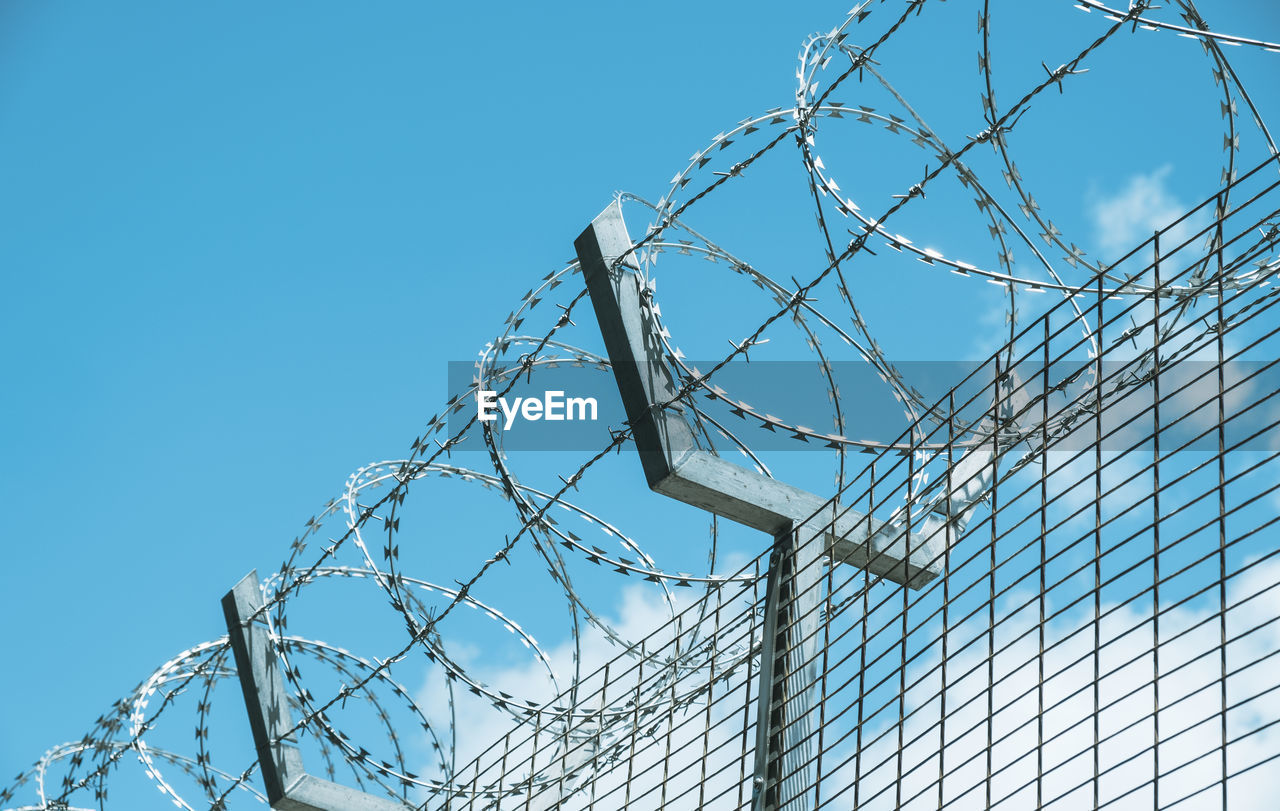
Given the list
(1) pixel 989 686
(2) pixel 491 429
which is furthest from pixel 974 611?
(2) pixel 491 429

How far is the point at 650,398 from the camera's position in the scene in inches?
180

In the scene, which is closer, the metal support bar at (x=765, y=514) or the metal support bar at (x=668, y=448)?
the metal support bar at (x=765, y=514)

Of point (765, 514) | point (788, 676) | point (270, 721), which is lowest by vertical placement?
point (788, 676)

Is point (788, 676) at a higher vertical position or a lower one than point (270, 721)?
lower

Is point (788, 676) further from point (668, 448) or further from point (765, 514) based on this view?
point (668, 448)

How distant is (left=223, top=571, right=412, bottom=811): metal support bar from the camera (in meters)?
6.49

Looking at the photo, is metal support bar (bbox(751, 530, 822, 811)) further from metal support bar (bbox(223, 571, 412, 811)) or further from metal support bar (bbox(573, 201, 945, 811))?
metal support bar (bbox(223, 571, 412, 811))

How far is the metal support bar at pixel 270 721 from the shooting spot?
6.49 metres

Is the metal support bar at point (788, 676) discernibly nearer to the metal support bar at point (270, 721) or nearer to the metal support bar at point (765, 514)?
the metal support bar at point (765, 514)

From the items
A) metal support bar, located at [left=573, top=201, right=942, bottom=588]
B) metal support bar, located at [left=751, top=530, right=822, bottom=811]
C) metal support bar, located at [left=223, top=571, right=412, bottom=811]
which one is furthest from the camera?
metal support bar, located at [left=223, top=571, right=412, bottom=811]

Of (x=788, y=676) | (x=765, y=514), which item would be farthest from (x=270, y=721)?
(x=788, y=676)

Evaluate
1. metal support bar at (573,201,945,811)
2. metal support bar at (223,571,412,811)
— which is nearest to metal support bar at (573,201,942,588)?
metal support bar at (573,201,945,811)

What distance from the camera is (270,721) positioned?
21.4 feet

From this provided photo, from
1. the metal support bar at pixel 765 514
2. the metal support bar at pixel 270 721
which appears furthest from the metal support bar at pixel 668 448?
the metal support bar at pixel 270 721
